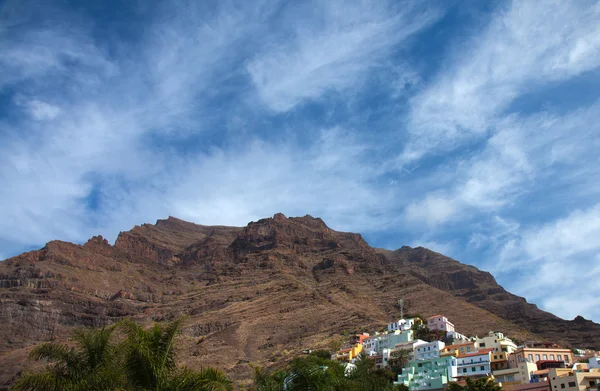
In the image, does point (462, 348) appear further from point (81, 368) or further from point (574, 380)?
point (81, 368)

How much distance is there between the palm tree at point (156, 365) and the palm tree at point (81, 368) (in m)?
0.46

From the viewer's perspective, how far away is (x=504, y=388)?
67.6 m

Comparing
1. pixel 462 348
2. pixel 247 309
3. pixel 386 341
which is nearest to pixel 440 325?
pixel 386 341

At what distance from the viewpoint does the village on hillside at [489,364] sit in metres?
62.4

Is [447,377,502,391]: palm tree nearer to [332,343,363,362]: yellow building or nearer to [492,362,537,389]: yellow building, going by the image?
[492,362,537,389]: yellow building

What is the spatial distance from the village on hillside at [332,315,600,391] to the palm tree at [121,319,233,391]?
1967 inches

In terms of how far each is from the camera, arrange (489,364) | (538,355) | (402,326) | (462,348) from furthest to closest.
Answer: (402,326) → (462,348) → (538,355) → (489,364)

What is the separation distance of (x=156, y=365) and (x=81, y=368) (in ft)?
7.16

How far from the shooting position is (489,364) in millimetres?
76188

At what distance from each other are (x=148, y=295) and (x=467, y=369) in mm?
133294

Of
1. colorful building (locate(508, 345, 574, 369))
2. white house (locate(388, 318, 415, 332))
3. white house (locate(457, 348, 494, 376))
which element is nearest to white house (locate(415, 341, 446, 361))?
white house (locate(457, 348, 494, 376))

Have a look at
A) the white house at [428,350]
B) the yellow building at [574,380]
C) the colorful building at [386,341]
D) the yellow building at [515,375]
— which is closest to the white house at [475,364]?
the yellow building at [515,375]

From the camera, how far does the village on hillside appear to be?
2456 inches

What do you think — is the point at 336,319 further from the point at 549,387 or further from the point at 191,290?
the point at 549,387
